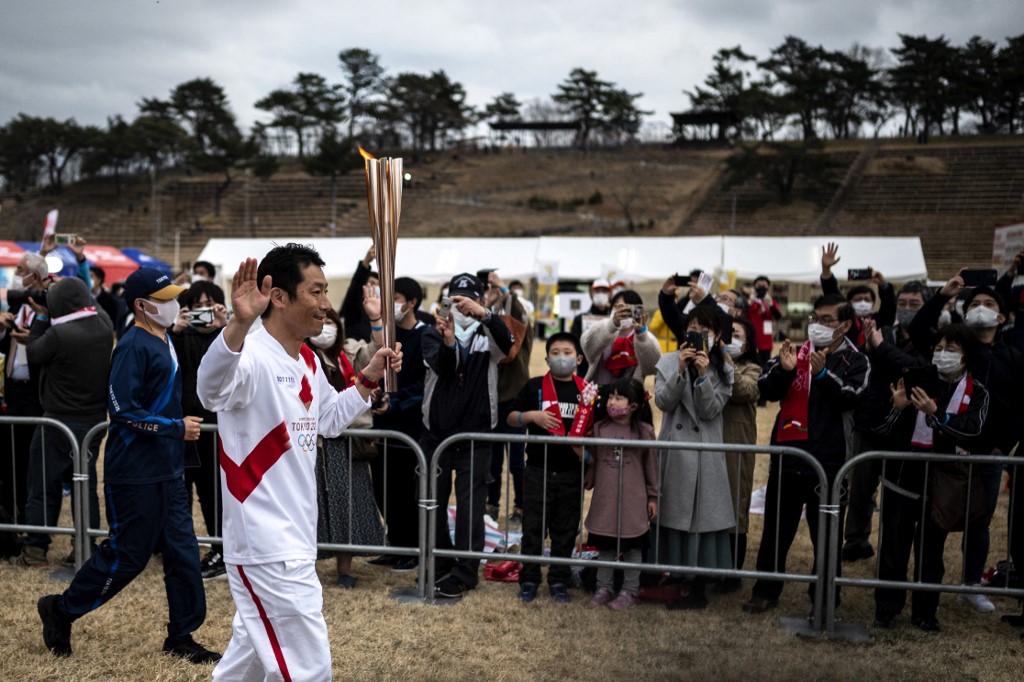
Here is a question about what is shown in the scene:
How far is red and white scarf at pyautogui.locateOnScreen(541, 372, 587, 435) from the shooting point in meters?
5.28

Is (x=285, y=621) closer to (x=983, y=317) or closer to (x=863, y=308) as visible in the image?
(x=983, y=317)

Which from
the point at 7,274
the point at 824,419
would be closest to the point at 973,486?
the point at 824,419

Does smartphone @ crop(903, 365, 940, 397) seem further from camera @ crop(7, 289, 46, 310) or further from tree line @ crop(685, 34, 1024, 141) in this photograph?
tree line @ crop(685, 34, 1024, 141)

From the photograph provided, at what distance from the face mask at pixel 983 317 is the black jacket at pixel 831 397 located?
2.38 ft

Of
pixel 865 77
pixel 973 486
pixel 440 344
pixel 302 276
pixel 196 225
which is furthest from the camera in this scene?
pixel 865 77

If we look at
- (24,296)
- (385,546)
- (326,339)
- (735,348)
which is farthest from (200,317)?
(735,348)

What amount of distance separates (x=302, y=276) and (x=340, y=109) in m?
61.3

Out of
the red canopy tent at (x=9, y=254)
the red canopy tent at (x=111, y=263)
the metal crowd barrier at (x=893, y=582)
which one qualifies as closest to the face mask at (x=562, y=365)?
the metal crowd barrier at (x=893, y=582)

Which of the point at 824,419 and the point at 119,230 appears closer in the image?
the point at 824,419

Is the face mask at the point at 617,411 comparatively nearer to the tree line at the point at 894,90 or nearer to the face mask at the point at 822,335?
the face mask at the point at 822,335

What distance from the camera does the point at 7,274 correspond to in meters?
21.5

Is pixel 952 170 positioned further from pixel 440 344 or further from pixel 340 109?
pixel 440 344

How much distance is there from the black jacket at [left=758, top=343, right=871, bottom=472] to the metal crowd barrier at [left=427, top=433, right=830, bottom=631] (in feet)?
0.43

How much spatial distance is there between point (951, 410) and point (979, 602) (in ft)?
4.07
